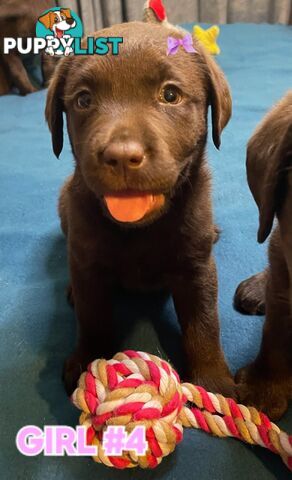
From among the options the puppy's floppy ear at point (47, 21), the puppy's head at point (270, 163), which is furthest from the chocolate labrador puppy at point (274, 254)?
the puppy's floppy ear at point (47, 21)

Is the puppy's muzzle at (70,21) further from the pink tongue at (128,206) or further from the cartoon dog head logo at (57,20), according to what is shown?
the pink tongue at (128,206)

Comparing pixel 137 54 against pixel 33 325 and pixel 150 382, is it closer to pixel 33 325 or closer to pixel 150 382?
pixel 150 382

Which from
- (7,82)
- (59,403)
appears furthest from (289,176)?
(7,82)

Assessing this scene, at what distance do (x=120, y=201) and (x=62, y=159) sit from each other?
1.67 m

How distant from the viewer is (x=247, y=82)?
3.50 meters

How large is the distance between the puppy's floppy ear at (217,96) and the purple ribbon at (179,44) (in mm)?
34

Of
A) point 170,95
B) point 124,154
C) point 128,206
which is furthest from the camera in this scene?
point 170,95

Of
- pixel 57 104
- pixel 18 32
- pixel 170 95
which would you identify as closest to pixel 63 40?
pixel 57 104

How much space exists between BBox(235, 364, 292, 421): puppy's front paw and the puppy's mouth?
1.86 ft

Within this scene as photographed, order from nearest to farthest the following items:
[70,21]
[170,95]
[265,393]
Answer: [170,95]
[265,393]
[70,21]

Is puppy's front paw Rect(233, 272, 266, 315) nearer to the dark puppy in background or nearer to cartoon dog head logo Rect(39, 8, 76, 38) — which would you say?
cartoon dog head logo Rect(39, 8, 76, 38)

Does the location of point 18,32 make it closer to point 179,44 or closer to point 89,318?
point 179,44

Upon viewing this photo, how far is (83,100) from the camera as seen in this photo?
1.32m

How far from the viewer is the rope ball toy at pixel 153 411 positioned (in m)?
1.10
